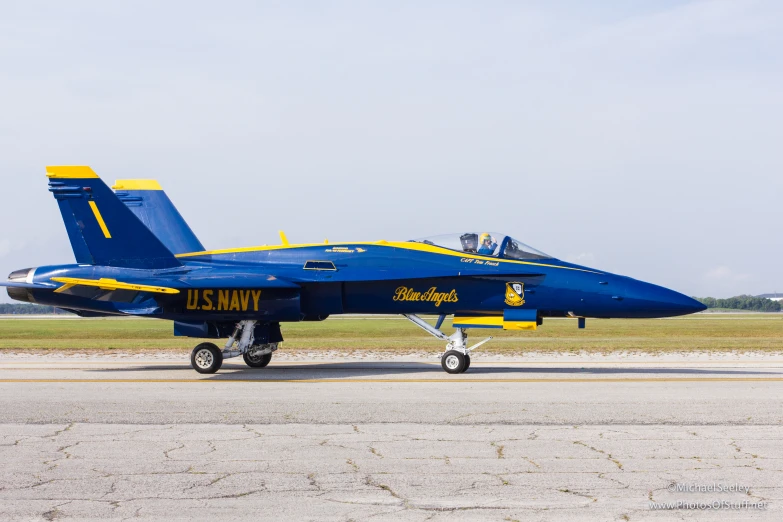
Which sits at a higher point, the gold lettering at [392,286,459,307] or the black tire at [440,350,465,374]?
the gold lettering at [392,286,459,307]

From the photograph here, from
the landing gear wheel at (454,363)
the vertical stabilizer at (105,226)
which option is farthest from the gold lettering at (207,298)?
the landing gear wheel at (454,363)

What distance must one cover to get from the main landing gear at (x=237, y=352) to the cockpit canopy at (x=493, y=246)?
15.5 feet

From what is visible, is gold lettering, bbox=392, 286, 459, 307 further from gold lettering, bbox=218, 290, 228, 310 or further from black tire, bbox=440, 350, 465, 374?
gold lettering, bbox=218, 290, 228, 310

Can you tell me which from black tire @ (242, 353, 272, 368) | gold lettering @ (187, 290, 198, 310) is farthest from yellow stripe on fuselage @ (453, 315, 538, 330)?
gold lettering @ (187, 290, 198, 310)

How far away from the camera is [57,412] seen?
1102 cm

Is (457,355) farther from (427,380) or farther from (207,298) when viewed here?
(207,298)

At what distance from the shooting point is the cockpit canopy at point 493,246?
1747 cm

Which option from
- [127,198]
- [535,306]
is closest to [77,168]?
[127,198]

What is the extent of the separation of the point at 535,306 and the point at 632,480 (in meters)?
10.3

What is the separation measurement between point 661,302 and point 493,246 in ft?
11.5

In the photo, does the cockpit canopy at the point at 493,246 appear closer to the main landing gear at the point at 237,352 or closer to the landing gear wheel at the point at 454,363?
the landing gear wheel at the point at 454,363

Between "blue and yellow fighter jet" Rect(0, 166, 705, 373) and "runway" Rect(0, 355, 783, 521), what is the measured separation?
222cm

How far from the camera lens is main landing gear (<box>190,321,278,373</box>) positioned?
17781mm

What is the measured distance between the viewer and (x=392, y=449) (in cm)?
838
